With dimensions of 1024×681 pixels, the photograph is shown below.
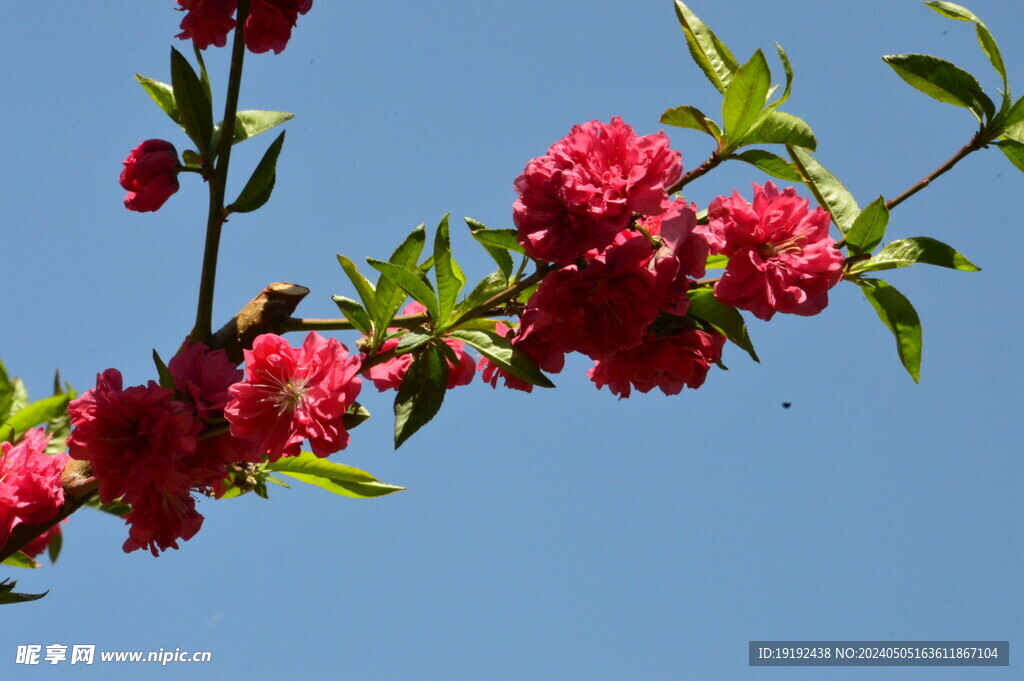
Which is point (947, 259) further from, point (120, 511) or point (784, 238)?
point (120, 511)

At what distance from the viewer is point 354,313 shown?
5.97 ft

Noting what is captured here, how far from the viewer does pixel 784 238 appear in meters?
1.61

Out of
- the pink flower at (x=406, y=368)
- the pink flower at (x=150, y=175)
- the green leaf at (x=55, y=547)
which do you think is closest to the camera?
the pink flower at (x=150, y=175)

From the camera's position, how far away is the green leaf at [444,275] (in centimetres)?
175

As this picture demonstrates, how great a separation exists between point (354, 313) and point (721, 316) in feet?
2.33

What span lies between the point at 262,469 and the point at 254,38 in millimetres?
934

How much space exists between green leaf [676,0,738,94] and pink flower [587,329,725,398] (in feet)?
1.64

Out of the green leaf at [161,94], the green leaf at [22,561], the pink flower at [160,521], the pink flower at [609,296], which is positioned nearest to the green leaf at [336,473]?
the pink flower at [160,521]

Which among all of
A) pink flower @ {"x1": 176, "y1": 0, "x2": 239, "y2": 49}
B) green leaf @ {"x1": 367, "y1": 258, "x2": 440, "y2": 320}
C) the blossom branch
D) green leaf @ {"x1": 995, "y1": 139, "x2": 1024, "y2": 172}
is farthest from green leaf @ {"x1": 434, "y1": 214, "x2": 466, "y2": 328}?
green leaf @ {"x1": 995, "y1": 139, "x2": 1024, "y2": 172}

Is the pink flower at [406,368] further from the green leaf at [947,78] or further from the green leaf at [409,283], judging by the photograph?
the green leaf at [947,78]

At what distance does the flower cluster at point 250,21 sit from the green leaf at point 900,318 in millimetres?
1270

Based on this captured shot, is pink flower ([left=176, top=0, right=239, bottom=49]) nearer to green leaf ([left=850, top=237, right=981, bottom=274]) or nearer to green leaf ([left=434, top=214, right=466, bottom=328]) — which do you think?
green leaf ([left=434, top=214, right=466, bottom=328])

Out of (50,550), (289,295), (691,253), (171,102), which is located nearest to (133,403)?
(289,295)

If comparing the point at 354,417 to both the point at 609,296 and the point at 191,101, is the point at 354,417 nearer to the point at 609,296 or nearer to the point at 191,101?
the point at 609,296
